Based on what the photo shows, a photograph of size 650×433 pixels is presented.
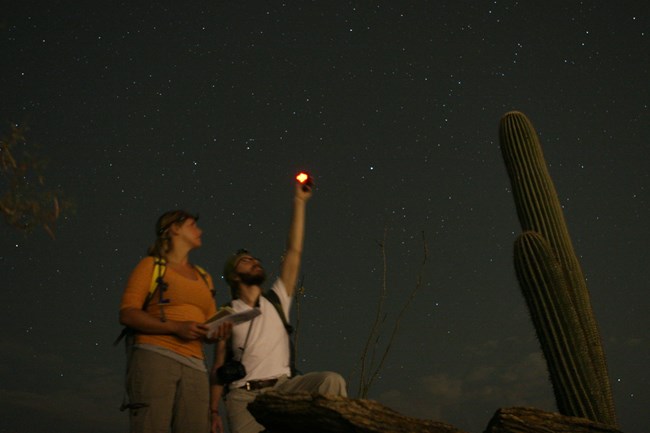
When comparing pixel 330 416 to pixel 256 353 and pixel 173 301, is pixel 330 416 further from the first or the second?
pixel 173 301

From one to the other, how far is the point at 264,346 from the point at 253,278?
1.40 ft

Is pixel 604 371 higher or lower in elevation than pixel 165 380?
higher

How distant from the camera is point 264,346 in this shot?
132 inches

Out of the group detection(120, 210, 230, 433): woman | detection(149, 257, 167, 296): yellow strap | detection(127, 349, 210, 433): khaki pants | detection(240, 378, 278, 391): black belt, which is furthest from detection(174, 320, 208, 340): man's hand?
detection(240, 378, 278, 391): black belt

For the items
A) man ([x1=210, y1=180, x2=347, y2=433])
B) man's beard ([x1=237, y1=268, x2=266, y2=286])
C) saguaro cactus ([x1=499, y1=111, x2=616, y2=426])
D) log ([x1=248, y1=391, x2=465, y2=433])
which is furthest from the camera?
saguaro cactus ([x1=499, y1=111, x2=616, y2=426])

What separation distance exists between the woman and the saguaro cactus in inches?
128

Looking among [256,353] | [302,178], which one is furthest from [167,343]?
[302,178]

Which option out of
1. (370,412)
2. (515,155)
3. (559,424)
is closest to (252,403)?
(370,412)

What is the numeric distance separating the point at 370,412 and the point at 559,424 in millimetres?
1068

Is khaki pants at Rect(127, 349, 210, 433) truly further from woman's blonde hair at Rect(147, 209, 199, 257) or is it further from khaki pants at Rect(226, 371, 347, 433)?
woman's blonde hair at Rect(147, 209, 199, 257)

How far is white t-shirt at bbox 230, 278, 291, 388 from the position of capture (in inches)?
131

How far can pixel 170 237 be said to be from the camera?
11.2ft

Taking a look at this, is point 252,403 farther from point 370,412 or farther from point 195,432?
point 370,412

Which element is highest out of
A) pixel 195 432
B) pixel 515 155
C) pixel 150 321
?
pixel 515 155
